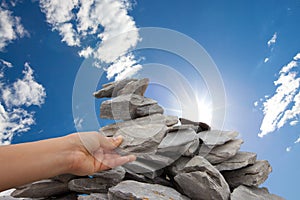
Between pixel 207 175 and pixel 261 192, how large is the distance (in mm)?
1625

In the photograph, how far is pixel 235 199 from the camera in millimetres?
4121

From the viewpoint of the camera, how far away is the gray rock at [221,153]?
493 cm

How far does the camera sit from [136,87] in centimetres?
622

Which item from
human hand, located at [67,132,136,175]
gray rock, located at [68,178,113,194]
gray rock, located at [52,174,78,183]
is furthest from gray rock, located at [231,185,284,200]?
gray rock, located at [52,174,78,183]

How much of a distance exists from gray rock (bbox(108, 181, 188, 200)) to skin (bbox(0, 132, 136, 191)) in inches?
16.4

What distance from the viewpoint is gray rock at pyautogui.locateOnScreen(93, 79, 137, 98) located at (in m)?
6.49

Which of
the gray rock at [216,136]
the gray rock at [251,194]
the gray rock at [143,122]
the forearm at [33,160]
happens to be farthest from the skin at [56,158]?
the gray rock at [251,194]

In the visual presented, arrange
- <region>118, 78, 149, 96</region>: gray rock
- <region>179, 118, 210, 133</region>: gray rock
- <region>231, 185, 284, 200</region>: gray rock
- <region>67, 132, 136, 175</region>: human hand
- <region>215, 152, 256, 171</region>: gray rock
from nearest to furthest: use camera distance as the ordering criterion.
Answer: <region>67, 132, 136, 175</region>: human hand
<region>231, 185, 284, 200</region>: gray rock
<region>215, 152, 256, 171</region>: gray rock
<region>179, 118, 210, 133</region>: gray rock
<region>118, 78, 149, 96</region>: gray rock

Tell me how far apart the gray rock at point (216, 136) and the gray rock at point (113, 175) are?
169 centimetres

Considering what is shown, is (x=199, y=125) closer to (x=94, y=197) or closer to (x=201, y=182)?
(x=201, y=182)

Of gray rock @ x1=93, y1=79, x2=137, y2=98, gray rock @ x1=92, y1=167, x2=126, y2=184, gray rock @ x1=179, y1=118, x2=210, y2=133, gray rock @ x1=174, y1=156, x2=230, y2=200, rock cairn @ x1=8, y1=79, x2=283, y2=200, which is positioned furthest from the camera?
gray rock @ x1=93, y1=79, x2=137, y2=98

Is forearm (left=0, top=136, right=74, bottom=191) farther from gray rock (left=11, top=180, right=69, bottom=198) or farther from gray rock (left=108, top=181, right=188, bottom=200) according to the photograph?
gray rock (left=11, top=180, right=69, bottom=198)

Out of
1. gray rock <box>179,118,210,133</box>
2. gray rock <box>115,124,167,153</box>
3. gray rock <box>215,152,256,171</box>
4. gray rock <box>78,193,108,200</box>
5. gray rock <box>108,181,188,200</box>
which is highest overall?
gray rock <box>179,118,210,133</box>

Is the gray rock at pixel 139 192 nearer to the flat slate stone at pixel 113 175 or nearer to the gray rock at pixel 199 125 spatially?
the flat slate stone at pixel 113 175
